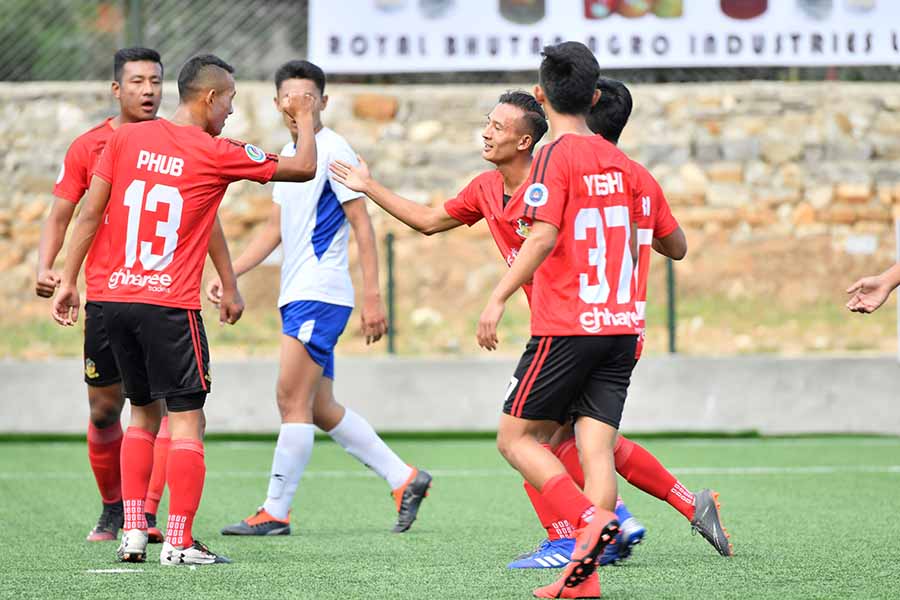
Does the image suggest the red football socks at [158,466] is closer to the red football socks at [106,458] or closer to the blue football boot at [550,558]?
the red football socks at [106,458]

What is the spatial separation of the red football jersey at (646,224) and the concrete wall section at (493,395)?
698cm

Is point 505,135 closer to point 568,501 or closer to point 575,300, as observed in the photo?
point 575,300

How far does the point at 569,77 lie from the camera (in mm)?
5086

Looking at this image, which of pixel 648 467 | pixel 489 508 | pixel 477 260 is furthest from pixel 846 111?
pixel 648 467

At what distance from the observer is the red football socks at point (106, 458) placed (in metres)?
6.77

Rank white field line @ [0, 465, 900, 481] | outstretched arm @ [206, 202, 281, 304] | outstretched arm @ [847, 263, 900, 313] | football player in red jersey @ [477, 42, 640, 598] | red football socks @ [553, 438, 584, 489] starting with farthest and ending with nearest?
white field line @ [0, 465, 900, 481], outstretched arm @ [206, 202, 281, 304], red football socks @ [553, 438, 584, 489], outstretched arm @ [847, 263, 900, 313], football player in red jersey @ [477, 42, 640, 598]

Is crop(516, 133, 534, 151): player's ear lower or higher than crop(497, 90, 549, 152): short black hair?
lower

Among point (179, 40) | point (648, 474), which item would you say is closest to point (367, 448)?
point (648, 474)

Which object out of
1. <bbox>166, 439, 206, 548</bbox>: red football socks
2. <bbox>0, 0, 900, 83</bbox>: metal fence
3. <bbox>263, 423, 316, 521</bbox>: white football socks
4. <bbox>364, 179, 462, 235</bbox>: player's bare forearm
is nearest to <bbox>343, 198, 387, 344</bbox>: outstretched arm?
<bbox>263, 423, 316, 521</bbox>: white football socks

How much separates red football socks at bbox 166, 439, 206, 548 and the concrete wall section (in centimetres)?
689

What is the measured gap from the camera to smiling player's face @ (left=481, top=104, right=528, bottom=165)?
5852 millimetres

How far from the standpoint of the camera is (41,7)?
631 inches

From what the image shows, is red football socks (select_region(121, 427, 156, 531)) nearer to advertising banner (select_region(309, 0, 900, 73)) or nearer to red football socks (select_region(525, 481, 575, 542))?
red football socks (select_region(525, 481, 575, 542))

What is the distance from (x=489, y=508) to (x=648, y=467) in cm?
205
